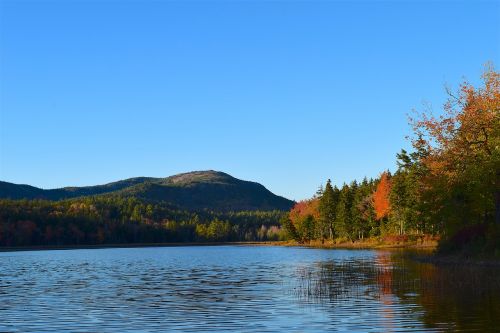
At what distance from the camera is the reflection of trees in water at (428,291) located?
2758cm

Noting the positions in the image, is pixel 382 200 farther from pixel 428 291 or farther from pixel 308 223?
pixel 428 291

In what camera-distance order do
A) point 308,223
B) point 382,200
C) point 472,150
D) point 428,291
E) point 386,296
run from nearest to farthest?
point 386,296 < point 428,291 < point 472,150 < point 382,200 < point 308,223

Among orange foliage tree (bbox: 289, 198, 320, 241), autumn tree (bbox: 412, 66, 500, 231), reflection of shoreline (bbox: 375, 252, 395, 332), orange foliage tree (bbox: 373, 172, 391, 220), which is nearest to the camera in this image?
reflection of shoreline (bbox: 375, 252, 395, 332)

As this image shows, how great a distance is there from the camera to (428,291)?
37969 millimetres

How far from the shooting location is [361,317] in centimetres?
2888

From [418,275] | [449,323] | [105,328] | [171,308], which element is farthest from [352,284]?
[105,328]

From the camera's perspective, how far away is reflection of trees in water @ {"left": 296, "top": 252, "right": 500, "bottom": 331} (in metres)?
27.6

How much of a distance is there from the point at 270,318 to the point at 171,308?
7.38 meters

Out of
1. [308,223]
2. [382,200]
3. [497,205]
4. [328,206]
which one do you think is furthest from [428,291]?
[308,223]

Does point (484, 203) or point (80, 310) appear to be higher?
point (484, 203)

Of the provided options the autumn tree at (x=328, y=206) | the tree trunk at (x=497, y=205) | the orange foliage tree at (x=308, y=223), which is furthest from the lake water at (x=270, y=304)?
the orange foliage tree at (x=308, y=223)

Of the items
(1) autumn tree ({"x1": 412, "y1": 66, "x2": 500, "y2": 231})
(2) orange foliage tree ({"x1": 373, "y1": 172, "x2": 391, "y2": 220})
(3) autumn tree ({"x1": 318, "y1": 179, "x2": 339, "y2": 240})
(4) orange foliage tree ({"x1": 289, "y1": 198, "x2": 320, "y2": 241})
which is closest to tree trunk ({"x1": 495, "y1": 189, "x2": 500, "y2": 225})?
(1) autumn tree ({"x1": 412, "y1": 66, "x2": 500, "y2": 231})

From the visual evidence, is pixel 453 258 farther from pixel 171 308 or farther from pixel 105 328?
pixel 105 328

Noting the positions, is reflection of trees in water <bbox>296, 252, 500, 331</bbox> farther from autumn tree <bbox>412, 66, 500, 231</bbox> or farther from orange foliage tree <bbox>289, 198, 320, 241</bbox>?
orange foliage tree <bbox>289, 198, 320, 241</bbox>
